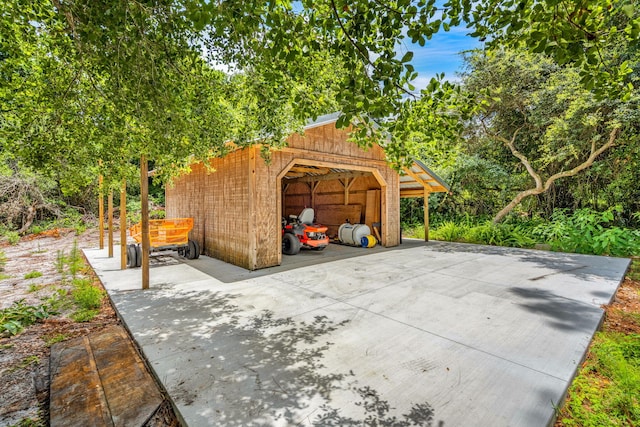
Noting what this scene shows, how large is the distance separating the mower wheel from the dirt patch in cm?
389

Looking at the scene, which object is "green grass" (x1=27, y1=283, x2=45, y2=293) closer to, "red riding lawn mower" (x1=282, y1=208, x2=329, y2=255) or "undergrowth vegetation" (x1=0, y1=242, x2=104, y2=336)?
"undergrowth vegetation" (x1=0, y1=242, x2=104, y2=336)

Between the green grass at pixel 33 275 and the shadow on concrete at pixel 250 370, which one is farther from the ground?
the green grass at pixel 33 275

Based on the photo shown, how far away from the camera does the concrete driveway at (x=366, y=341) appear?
1.83 m

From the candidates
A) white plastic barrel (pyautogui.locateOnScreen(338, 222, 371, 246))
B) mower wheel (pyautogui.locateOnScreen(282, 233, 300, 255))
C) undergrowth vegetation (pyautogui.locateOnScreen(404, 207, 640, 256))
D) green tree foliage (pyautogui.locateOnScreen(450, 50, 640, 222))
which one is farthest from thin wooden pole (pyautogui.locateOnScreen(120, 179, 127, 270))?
undergrowth vegetation (pyautogui.locateOnScreen(404, 207, 640, 256))

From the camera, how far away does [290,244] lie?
7.31 meters

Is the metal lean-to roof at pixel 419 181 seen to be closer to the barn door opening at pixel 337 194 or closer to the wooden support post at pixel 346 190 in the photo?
the barn door opening at pixel 337 194

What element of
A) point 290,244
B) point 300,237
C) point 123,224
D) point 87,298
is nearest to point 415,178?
point 300,237

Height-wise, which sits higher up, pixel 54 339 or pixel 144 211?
pixel 144 211

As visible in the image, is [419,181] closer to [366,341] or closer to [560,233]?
[560,233]

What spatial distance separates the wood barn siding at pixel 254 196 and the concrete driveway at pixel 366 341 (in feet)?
2.58

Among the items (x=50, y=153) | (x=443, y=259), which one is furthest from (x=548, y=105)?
(x=50, y=153)

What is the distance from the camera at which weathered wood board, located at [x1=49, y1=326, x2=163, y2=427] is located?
1.79 metres

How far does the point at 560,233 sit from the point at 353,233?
226 inches

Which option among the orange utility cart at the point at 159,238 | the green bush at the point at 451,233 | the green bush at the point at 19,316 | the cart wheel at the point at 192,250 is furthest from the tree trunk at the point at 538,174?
the green bush at the point at 19,316
